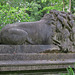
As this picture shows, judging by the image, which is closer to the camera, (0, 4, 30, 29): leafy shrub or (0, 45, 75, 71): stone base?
(0, 45, 75, 71): stone base

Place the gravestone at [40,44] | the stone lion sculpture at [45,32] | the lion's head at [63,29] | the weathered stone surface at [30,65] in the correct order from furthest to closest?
the lion's head at [63,29] → the stone lion sculpture at [45,32] → the gravestone at [40,44] → the weathered stone surface at [30,65]

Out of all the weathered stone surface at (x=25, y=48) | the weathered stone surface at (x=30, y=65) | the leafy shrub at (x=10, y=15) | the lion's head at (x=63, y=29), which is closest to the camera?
the weathered stone surface at (x=30, y=65)

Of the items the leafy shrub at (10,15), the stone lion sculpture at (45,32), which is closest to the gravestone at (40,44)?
the stone lion sculpture at (45,32)

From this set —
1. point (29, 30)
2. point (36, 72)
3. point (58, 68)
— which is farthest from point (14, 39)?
point (58, 68)

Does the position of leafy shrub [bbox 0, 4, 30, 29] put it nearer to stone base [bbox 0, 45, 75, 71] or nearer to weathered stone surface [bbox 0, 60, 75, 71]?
stone base [bbox 0, 45, 75, 71]

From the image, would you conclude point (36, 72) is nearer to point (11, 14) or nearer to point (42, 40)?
point (42, 40)

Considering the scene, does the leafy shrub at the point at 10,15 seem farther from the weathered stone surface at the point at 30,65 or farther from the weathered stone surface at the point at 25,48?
the weathered stone surface at the point at 30,65

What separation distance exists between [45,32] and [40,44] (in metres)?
0.47

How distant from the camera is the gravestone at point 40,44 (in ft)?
12.3

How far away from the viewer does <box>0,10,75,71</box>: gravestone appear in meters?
3.74

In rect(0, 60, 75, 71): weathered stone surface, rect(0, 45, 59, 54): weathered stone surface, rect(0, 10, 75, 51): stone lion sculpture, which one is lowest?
rect(0, 60, 75, 71): weathered stone surface

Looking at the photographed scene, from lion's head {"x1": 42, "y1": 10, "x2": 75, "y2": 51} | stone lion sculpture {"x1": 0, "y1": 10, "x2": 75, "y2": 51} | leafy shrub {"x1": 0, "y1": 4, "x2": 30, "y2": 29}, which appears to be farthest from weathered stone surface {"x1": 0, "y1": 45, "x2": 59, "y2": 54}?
leafy shrub {"x1": 0, "y1": 4, "x2": 30, "y2": 29}

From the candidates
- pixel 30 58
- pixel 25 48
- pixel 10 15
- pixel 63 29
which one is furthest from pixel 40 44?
pixel 10 15

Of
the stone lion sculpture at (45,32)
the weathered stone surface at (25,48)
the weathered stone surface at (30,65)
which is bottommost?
the weathered stone surface at (30,65)
